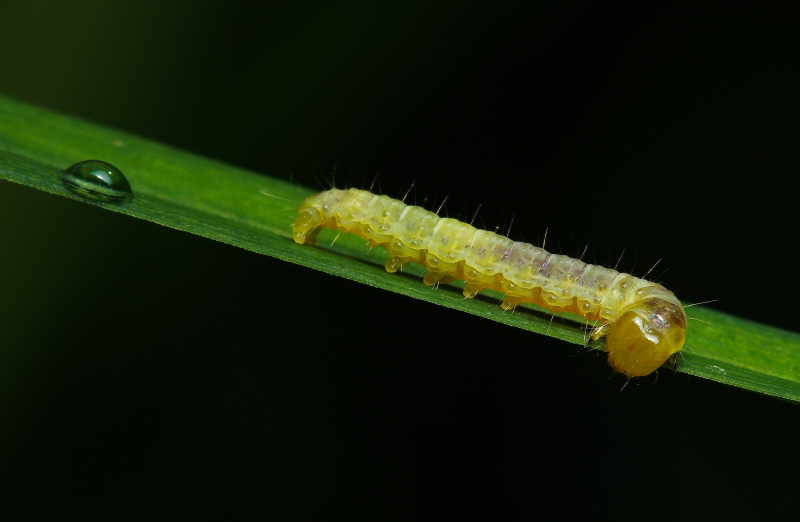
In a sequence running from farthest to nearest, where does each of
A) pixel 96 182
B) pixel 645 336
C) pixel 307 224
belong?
pixel 307 224 < pixel 645 336 < pixel 96 182

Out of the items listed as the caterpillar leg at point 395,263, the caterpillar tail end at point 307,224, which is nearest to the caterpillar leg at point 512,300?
the caterpillar leg at point 395,263

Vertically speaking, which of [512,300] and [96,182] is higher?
[96,182]

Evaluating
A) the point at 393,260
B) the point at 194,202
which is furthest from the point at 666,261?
the point at 194,202

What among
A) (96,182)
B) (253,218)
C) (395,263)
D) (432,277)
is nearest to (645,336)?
(432,277)

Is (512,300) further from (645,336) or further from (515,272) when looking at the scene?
(645,336)

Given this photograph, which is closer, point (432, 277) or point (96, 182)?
point (96, 182)

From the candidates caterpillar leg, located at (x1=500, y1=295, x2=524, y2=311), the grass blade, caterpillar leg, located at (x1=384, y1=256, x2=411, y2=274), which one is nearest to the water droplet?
the grass blade

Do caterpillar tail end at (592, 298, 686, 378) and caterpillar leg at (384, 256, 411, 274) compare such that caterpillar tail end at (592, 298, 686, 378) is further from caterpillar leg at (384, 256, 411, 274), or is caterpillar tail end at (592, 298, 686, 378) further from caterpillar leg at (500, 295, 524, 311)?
caterpillar leg at (384, 256, 411, 274)

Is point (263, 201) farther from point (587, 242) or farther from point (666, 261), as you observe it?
point (666, 261)
